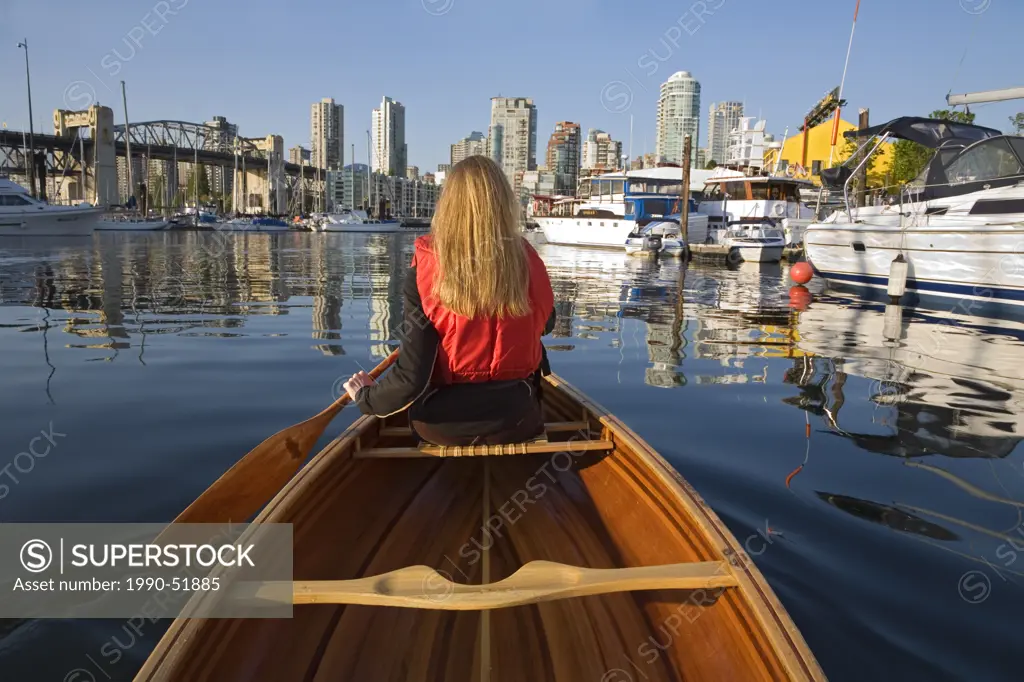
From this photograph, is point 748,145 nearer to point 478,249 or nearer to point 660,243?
point 660,243

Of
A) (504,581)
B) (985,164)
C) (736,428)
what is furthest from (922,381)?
(985,164)

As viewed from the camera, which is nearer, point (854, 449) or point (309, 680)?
point (309, 680)

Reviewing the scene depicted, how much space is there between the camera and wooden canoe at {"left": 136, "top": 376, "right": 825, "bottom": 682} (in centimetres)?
207

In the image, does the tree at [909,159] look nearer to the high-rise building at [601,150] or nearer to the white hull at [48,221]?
the white hull at [48,221]

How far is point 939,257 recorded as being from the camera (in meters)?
14.3

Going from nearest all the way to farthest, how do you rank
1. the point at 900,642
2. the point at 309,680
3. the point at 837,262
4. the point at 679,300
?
the point at 309,680
the point at 900,642
the point at 679,300
the point at 837,262

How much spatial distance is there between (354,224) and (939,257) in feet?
247

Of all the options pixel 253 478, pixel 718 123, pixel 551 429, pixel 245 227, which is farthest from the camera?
pixel 718 123

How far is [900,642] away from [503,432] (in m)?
2.04

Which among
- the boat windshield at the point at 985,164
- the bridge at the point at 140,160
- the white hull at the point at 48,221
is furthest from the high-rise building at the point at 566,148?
the boat windshield at the point at 985,164

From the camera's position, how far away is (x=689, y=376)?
7.91 meters

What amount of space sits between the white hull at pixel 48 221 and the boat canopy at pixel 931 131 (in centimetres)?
5206

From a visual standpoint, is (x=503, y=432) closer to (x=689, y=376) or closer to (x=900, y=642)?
(x=900, y=642)

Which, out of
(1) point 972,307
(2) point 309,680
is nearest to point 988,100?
(1) point 972,307
